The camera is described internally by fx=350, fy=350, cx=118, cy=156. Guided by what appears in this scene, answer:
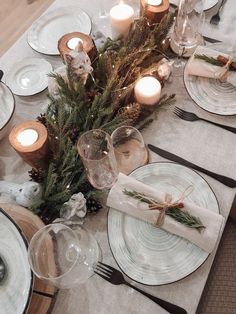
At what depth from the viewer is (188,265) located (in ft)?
2.31

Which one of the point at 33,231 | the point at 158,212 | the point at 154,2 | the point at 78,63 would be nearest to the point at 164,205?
the point at 158,212

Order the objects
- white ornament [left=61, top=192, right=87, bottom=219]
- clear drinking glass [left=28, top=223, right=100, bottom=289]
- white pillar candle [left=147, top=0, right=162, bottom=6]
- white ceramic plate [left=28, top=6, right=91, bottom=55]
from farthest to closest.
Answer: white ceramic plate [left=28, top=6, right=91, bottom=55] < white pillar candle [left=147, top=0, right=162, bottom=6] < white ornament [left=61, top=192, right=87, bottom=219] < clear drinking glass [left=28, top=223, right=100, bottom=289]

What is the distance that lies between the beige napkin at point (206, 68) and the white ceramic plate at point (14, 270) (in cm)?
61

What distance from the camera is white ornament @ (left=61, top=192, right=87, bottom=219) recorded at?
2.51ft

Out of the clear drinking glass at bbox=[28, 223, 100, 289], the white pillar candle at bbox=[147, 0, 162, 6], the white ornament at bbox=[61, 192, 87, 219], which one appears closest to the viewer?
the clear drinking glass at bbox=[28, 223, 100, 289]

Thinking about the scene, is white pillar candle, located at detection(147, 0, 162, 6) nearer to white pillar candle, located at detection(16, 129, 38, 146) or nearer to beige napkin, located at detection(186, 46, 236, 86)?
beige napkin, located at detection(186, 46, 236, 86)

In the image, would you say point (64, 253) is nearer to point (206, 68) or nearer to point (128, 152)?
point (128, 152)

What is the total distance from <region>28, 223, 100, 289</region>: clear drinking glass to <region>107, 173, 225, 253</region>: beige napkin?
103 millimetres

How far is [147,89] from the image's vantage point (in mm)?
896

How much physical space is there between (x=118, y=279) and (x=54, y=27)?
832 mm

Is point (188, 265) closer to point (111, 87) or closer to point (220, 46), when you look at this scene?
point (111, 87)

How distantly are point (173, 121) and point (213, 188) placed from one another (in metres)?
0.22

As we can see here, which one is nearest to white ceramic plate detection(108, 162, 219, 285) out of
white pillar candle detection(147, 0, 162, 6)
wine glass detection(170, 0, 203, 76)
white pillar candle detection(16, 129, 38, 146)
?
white pillar candle detection(16, 129, 38, 146)

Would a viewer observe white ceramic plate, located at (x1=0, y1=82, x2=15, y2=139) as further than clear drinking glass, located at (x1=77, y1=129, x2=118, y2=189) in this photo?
Yes
